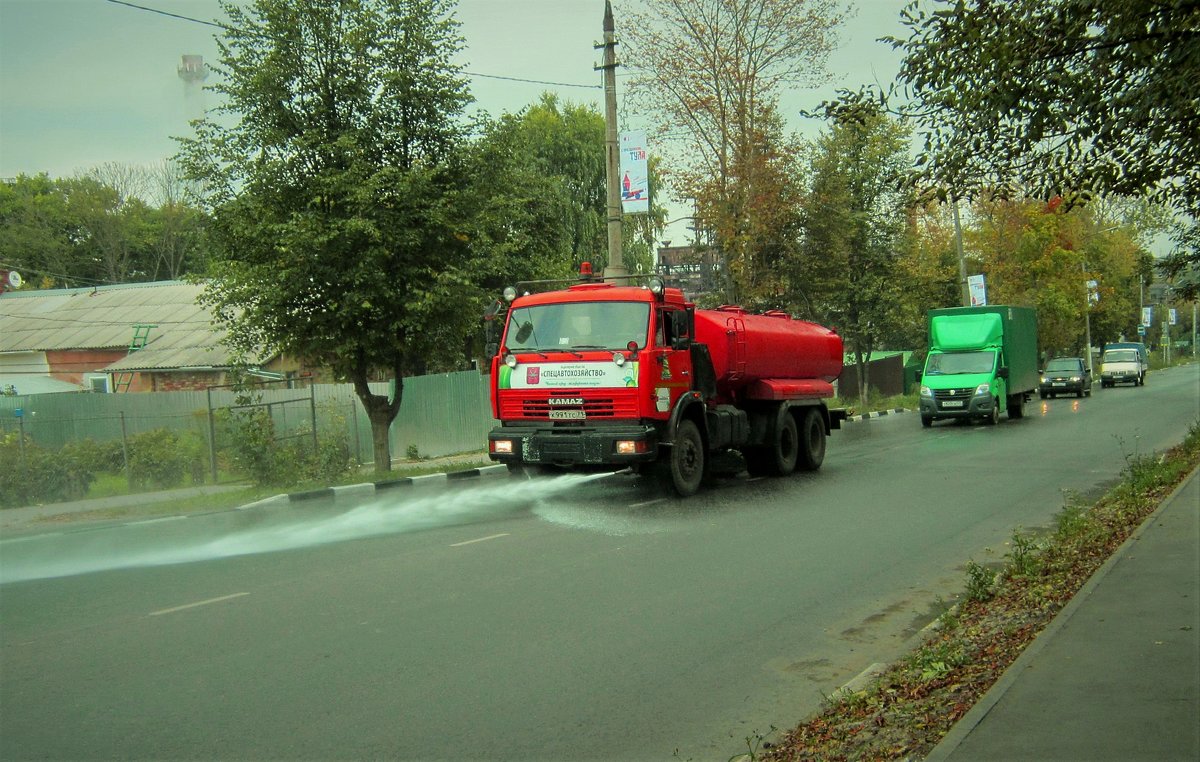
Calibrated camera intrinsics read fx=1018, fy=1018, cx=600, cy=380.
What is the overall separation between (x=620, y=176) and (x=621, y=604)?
589 inches

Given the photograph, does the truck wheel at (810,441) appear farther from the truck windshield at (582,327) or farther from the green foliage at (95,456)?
the green foliage at (95,456)

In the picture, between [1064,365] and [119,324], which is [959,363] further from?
[119,324]

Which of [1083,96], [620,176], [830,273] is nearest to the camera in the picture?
[1083,96]

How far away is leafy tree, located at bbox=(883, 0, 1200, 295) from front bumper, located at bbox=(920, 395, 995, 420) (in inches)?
697

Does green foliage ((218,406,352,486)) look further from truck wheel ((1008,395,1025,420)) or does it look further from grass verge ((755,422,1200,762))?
truck wheel ((1008,395,1025,420))

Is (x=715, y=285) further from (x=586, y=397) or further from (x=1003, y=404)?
(x=586, y=397)

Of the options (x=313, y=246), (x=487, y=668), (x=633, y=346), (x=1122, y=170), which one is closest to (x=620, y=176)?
(x=313, y=246)

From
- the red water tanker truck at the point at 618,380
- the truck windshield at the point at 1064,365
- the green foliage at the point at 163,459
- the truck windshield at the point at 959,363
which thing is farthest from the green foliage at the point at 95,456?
the truck windshield at the point at 1064,365

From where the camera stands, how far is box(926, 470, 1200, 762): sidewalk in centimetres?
418

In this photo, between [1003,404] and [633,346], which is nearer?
[633,346]

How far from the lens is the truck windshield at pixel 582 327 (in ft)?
44.0

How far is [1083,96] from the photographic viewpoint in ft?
24.6

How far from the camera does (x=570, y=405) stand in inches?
522

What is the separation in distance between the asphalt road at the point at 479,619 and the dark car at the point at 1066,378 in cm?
2999
